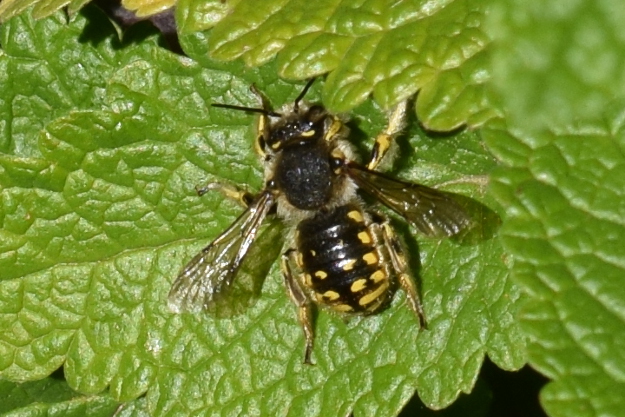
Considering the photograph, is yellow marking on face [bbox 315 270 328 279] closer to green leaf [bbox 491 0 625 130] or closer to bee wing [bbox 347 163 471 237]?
bee wing [bbox 347 163 471 237]

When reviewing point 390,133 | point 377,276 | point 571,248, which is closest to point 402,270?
point 377,276

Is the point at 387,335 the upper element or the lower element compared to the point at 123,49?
lower

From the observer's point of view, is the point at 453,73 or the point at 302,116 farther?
the point at 302,116

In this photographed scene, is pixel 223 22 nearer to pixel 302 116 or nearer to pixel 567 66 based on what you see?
→ pixel 302 116

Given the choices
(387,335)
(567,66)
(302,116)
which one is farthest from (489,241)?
(567,66)

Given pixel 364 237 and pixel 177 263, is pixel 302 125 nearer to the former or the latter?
pixel 364 237

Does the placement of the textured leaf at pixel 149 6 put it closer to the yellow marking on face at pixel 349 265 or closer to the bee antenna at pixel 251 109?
the bee antenna at pixel 251 109

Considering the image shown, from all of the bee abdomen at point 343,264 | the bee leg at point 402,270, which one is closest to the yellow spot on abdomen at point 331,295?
the bee abdomen at point 343,264
